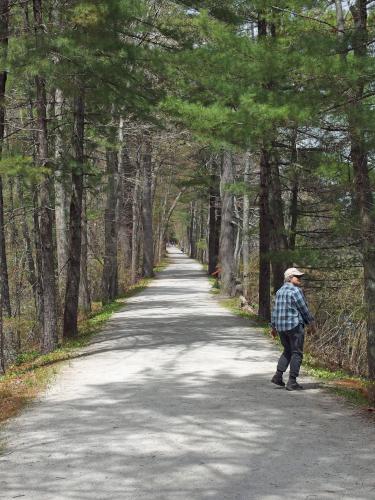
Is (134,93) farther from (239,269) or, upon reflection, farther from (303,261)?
(239,269)

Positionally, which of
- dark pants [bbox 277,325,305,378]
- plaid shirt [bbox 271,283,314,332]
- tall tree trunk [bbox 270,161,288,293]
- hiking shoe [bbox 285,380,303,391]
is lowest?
hiking shoe [bbox 285,380,303,391]

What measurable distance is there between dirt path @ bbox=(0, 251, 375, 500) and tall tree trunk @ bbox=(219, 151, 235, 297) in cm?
1422

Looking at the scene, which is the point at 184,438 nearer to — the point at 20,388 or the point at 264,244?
the point at 20,388

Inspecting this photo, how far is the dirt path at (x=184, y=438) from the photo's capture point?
495 cm

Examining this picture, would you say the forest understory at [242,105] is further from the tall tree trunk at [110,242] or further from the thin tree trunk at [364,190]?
the tall tree trunk at [110,242]

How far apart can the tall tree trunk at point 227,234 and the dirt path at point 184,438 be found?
1422 centimetres

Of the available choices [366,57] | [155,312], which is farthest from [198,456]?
[155,312]

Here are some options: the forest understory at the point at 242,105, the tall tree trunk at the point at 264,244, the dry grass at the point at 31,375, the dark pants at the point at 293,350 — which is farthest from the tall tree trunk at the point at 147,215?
the dark pants at the point at 293,350

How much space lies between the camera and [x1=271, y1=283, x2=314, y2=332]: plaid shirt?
8.71m

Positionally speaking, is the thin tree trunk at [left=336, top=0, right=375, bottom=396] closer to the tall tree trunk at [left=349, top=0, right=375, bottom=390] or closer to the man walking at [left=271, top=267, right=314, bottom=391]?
the tall tree trunk at [left=349, top=0, right=375, bottom=390]

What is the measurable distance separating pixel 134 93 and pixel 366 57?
477 cm

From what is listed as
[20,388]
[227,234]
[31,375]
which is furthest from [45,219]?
[227,234]

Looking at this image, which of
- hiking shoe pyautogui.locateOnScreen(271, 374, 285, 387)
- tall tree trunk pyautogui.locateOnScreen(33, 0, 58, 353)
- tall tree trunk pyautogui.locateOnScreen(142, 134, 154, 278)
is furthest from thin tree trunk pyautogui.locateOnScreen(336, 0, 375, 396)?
tall tree trunk pyautogui.locateOnScreen(142, 134, 154, 278)

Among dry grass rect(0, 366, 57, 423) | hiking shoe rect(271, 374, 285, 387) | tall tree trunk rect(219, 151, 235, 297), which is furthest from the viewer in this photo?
tall tree trunk rect(219, 151, 235, 297)
